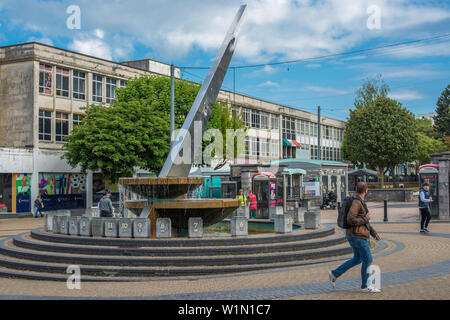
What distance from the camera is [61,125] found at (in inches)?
1474

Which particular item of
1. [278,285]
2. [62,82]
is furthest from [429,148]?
[278,285]

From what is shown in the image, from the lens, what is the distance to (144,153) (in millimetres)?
32344

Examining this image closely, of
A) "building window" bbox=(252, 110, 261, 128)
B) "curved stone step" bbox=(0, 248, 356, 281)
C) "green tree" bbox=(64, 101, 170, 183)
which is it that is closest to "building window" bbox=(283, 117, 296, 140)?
"building window" bbox=(252, 110, 261, 128)

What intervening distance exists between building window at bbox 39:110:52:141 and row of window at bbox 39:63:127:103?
5.52 feet

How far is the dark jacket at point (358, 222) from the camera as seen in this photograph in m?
8.14

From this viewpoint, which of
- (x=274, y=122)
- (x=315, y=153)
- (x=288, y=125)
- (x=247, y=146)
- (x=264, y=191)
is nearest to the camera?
(x=264, y=191)

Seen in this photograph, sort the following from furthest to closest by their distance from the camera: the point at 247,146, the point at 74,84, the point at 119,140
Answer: the point at 247,146 → the point at 74,84 → the point at 119,140

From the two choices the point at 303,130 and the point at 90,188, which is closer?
the point at 90,188

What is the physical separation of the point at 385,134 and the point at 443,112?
109 feet

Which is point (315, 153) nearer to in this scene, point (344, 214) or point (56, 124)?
point (56, 124)

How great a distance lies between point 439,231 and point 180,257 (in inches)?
472

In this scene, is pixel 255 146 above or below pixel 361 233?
above
